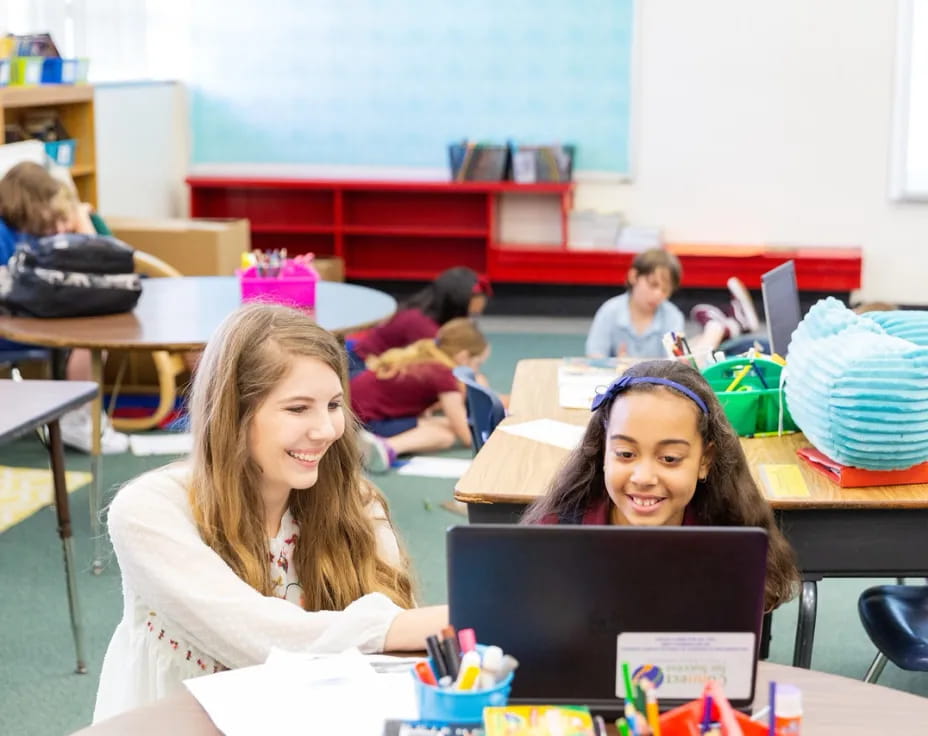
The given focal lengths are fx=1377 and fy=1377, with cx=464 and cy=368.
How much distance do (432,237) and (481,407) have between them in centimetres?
473

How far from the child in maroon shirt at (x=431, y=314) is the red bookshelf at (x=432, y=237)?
2.05 m

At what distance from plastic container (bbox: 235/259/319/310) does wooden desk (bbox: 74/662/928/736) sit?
94.8 inches

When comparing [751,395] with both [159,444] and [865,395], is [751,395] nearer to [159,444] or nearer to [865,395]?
[865,395]

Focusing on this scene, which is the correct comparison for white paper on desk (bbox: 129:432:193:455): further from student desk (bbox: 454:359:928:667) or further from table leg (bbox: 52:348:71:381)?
student desk (bbox: 454:359:928:667)

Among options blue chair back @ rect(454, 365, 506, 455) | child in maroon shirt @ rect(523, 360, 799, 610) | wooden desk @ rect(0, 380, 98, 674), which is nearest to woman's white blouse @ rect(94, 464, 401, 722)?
child in maroon shirt @ rect(523, 360, 799, 610)

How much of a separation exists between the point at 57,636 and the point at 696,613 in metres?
2.35

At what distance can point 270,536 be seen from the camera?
1.83m

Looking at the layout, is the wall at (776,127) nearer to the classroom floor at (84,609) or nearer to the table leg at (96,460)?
the classroom floor at (84,609)

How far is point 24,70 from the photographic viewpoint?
581 centimetres

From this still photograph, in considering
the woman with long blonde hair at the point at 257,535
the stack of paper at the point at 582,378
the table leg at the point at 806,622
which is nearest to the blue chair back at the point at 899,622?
the table leg at the point at 806,622

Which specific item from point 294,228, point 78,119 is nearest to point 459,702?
point 78,119

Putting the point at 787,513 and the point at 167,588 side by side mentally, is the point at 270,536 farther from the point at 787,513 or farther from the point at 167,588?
the point at 787,513

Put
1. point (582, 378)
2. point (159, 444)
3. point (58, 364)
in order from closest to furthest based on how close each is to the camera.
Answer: point (582, 378) → point (58, 364) → point (159, 444)

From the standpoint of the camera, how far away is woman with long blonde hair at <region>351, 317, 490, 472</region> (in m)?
4.92
